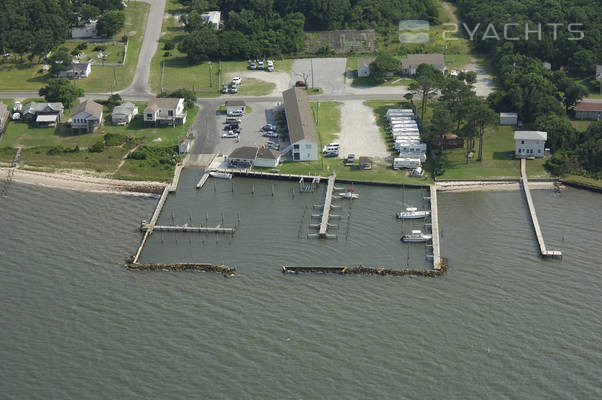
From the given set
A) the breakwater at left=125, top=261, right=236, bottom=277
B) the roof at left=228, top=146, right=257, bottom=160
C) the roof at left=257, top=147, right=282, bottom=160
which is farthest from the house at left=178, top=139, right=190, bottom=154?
the breakwater at left=125, top=261, right=236, bottom=277

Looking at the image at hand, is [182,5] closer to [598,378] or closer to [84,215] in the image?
[84,215]

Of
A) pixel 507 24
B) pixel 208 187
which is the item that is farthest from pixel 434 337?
pixel 507 24

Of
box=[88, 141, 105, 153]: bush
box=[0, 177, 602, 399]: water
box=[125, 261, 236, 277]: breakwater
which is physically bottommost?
box=[0, 177, 602, 399]: water

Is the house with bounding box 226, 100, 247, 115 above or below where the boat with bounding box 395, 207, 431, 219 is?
above

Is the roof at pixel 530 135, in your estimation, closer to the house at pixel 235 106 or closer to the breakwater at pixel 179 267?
the house at pixel 235 106

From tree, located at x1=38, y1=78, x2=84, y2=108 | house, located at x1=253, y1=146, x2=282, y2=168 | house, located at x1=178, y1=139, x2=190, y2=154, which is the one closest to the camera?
house, located at x1=253, y1=146, x2=282, y2=168

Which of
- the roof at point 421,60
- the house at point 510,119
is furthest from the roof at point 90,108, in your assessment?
the house at point 510,119

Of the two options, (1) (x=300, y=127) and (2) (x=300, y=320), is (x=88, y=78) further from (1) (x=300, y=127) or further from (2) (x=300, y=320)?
(2) (x=300, y=320)

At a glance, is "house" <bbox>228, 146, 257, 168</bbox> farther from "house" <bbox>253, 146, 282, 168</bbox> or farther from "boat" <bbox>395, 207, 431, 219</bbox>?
"boat" <bbox>395, 207, 431, 219</bbox>
